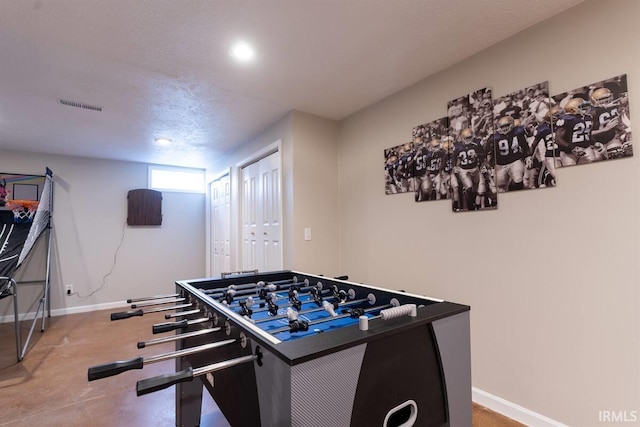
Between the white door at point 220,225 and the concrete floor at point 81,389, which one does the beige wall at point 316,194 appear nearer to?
the concrete floor at point 81,389

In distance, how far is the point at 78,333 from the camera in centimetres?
344

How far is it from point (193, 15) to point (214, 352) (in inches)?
67.1

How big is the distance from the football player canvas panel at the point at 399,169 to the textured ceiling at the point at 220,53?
0.52 m

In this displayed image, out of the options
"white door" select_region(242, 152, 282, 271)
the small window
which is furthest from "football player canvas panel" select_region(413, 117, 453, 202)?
the small window

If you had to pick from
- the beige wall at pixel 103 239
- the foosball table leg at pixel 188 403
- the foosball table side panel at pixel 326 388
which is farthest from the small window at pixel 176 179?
the foosball table side panel at pixel 326 388

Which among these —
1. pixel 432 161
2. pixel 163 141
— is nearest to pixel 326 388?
pixel 432 161

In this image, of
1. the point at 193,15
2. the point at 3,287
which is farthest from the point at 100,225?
the point at 193,15

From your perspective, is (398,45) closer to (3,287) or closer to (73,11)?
(73,11)

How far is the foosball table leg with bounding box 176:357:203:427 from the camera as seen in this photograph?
5.48ft

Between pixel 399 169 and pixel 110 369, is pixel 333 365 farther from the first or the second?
pixel 399 169

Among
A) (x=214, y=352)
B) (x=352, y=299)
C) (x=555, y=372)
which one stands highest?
(x=352, y=299)

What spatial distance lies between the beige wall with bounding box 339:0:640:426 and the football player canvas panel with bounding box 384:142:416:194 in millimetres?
218

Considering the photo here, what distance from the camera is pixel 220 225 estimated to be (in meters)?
4.68

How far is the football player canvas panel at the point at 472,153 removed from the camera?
1944mm
